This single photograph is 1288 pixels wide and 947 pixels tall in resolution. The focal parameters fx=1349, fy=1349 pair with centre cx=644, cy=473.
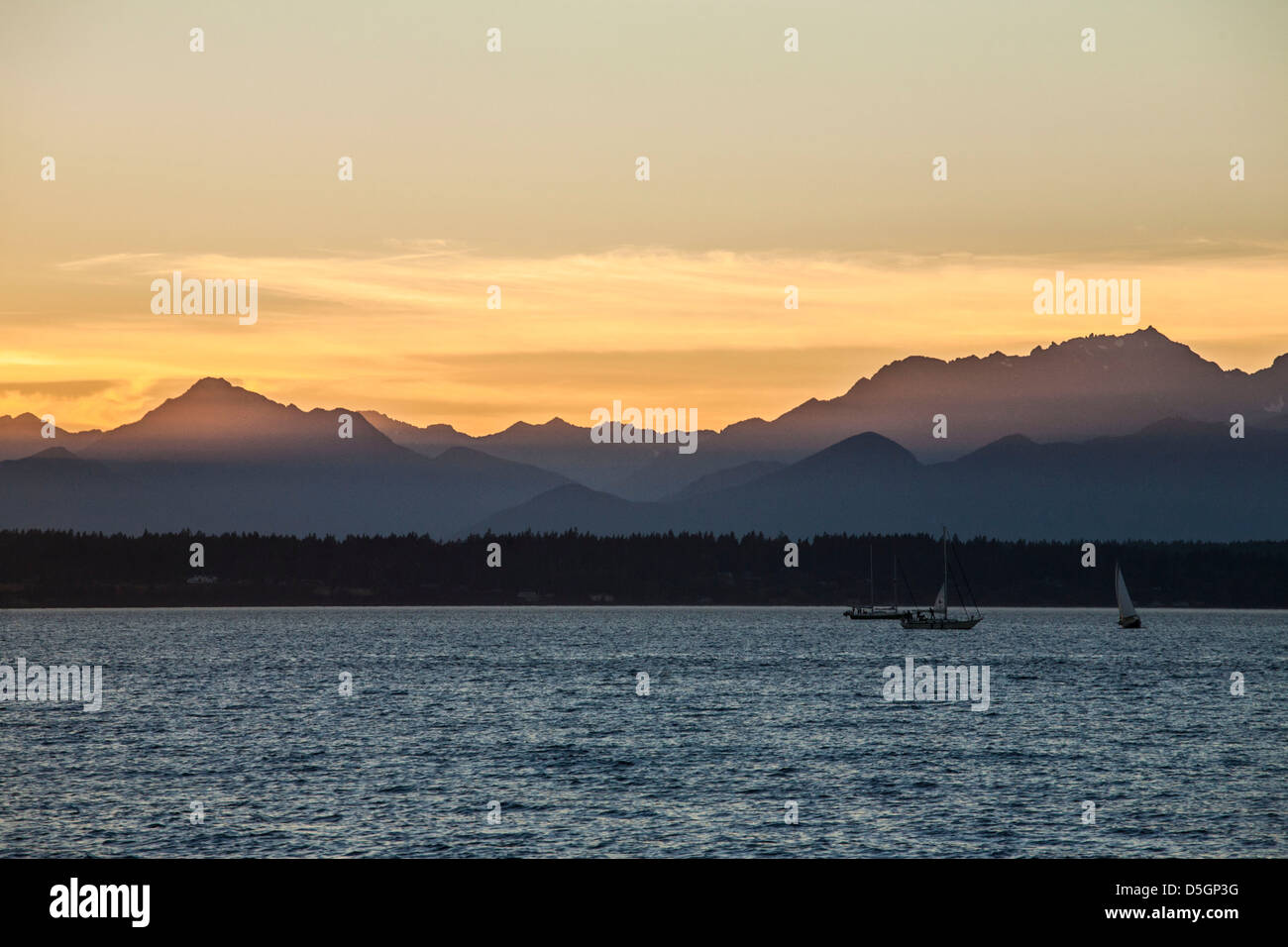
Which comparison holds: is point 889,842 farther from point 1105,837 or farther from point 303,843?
point 303,843

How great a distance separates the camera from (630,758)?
7875 cm

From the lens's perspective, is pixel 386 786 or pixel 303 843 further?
pixel 386 786

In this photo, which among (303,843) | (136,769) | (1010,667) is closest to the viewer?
(303,843)

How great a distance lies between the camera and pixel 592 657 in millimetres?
193250

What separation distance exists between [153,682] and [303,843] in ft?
340

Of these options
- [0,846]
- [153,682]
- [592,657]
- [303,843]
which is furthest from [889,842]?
[592,657]
